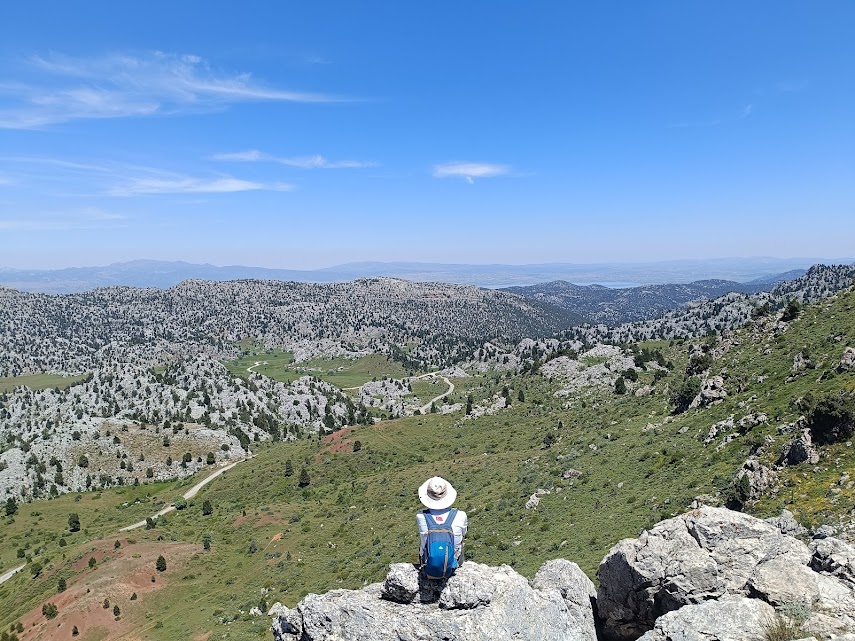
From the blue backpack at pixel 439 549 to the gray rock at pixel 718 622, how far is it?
16.5ft

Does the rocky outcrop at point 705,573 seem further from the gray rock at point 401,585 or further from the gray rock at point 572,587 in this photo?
the gray rock at point 401,585

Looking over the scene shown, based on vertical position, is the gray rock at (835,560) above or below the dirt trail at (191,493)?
above

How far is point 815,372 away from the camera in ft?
124

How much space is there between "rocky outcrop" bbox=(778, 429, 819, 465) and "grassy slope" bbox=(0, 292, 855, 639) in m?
0.72

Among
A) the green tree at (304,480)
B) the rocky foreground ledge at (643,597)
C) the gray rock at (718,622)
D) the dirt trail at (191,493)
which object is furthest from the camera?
the green tree at (304,480)

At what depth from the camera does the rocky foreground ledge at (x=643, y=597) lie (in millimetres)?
11086

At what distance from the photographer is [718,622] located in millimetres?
10945

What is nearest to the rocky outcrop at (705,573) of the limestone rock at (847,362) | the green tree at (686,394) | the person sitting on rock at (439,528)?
A: the person sitting on rock at (439,528)

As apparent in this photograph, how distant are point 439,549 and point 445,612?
1800mm

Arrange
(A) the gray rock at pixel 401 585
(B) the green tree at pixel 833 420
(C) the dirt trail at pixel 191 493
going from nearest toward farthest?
(A) the gray rock at pixel 401 585 < (B) the green tree at pixel 833 420 < (C) the dirt trail at pixel 191 493

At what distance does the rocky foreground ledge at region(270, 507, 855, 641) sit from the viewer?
436 inches

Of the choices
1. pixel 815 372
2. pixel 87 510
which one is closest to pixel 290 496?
pixel 87 510

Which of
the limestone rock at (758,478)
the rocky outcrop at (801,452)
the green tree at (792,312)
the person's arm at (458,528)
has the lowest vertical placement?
the limestone rock at (758,478)

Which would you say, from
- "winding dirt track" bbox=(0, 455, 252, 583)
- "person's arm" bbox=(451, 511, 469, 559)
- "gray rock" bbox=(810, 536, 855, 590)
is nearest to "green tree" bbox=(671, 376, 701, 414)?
"gray rock" bbox=(810, 536, 855, 590)
